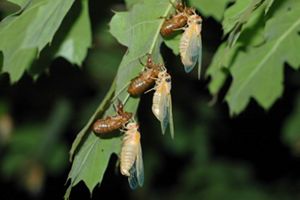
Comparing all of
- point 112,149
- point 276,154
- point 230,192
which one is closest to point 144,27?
point 112,149

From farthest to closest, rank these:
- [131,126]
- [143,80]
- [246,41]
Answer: [246,41] < [131,126] < [143,80]

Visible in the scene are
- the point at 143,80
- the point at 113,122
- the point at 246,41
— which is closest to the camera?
the point at 143,80

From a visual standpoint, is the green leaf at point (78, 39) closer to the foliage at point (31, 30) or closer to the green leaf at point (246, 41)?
the foliage at point (31, 30)

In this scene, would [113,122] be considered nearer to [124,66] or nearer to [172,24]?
[124,66]

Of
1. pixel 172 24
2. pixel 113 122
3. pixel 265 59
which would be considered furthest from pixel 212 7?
pixel 113 122

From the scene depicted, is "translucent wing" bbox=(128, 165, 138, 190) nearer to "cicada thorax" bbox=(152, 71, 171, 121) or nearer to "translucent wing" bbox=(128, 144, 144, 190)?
"translucent wing" bbox=(128, 144, 144, 190)
